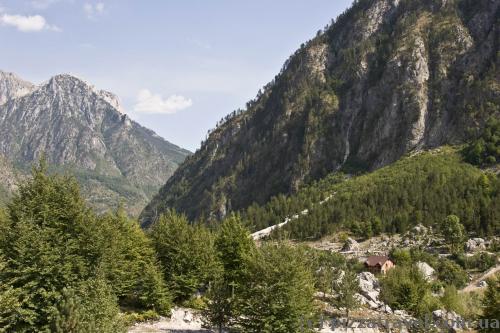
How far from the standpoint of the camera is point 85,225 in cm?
4022

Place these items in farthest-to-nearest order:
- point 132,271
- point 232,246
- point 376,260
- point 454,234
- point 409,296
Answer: point 454,234, point 376,260, point 409,296, point 232,246, point 132,271

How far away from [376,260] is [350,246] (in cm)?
2028

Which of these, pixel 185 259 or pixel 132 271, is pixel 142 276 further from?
pixel 185 259

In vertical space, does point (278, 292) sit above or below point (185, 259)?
below

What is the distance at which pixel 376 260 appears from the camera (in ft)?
307

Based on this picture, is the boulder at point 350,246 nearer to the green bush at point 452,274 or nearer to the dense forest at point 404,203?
the dense forest at point 404,203

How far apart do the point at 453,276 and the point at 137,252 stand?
60035 millimetres

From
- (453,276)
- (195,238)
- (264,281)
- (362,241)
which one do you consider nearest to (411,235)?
(362,241)

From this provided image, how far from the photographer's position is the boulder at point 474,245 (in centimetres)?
10162

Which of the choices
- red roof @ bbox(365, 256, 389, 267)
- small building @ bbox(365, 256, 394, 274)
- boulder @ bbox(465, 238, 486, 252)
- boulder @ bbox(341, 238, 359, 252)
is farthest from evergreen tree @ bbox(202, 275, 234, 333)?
boulder @ bbox(465, 238, 486, 252)

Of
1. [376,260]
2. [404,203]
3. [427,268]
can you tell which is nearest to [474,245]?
[427,268]

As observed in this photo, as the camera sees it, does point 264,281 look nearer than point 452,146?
Yes

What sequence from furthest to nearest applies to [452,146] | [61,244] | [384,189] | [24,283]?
[452,146] → [384,189] → [61,244] → [24,283]

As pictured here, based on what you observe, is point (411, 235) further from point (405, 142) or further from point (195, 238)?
point (405, 142)
